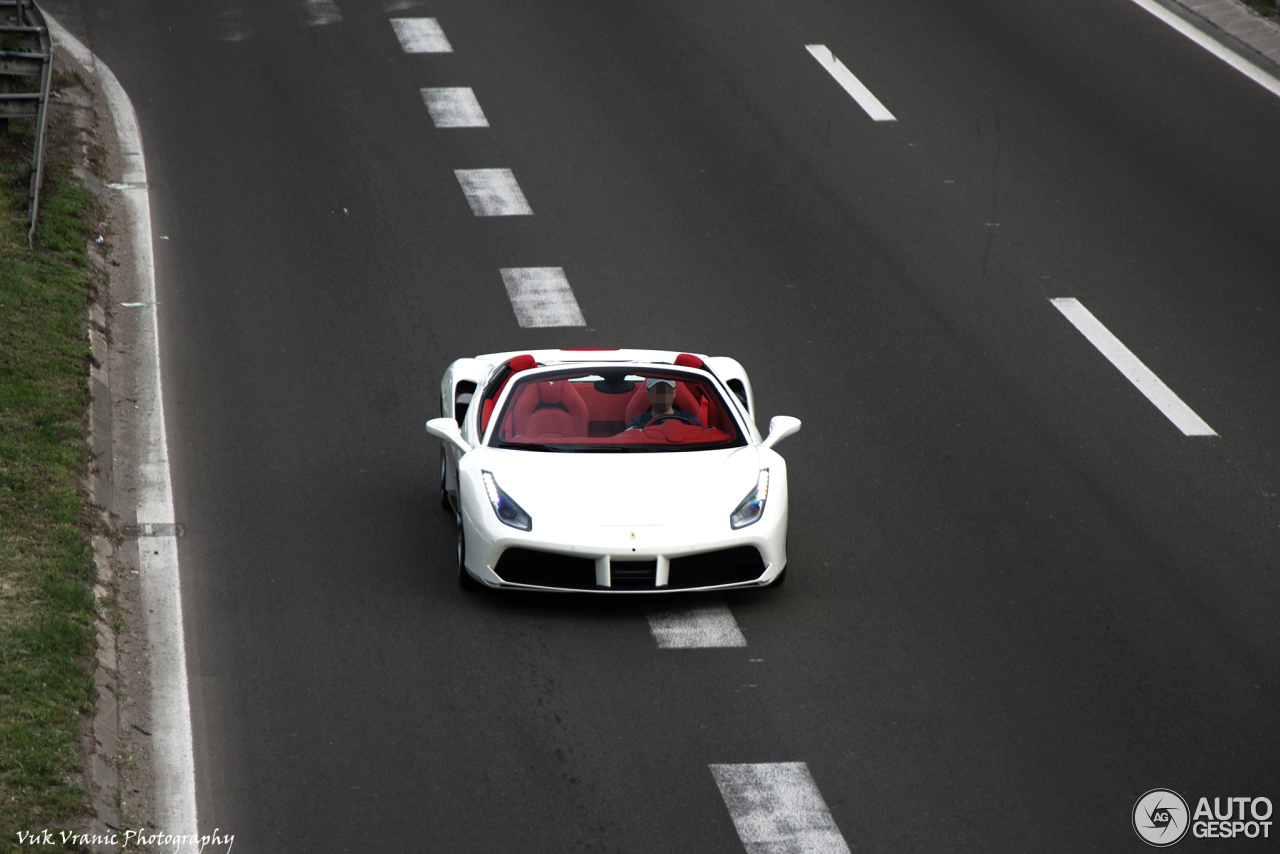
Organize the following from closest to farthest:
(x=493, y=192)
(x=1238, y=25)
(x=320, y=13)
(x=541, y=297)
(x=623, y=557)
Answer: (x=623, y=557)
(x=541, y=297)
(x=493, y=192)
(x=1238, y=25)
(x=320, y=13)

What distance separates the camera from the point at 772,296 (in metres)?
14.7

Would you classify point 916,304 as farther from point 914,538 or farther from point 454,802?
point 454,802

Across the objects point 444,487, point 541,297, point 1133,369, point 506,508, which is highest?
point 506,508

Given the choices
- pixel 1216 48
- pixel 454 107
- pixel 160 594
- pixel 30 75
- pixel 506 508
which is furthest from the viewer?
pixel 1216 48

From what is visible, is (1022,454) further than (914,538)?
Yes

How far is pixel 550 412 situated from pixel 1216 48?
14679 mm

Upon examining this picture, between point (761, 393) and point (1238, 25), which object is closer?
point (761, 393)

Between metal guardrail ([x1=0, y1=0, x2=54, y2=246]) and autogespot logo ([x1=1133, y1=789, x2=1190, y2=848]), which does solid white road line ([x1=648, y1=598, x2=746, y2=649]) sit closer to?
autogespot logo ([x1=1133, y1=789, x2=1190, y2=848])

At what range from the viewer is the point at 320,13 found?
23250 mm

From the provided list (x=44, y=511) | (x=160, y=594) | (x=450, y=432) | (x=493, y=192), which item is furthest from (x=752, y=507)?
(x=493, y=192)

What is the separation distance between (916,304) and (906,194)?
2844 millimetres

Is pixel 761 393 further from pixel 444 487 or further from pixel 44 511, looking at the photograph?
pixel 44 511

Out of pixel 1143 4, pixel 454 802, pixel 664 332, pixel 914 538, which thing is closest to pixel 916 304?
pixel 664 332

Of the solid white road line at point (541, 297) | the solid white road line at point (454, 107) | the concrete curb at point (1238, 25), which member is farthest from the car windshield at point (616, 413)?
the concrete curb at point (1238, 25)
